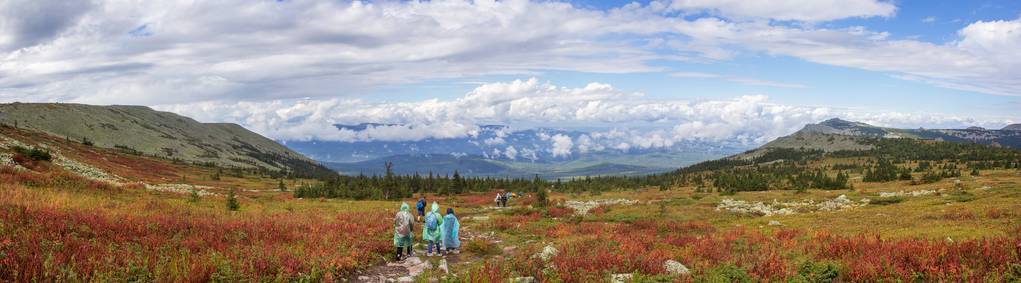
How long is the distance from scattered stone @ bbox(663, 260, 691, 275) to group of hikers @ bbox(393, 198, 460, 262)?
27.5ft

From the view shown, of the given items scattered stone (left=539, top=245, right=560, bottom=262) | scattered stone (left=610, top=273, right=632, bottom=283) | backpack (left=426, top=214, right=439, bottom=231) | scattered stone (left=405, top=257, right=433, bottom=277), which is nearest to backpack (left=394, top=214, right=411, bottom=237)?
scattered stone (left=405, top=257, right=433, bottom=277)

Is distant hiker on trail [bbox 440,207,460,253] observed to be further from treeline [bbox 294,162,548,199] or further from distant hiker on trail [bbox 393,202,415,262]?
treeline [bbox 294,162,548,199]

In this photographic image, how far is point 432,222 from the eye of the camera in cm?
1877

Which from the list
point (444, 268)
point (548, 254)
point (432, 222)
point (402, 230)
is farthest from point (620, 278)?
point (432, 222)

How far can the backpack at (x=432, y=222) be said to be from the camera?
61.4ft

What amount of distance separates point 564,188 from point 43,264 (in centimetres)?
11408

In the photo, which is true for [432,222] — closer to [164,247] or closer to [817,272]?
[164,247]

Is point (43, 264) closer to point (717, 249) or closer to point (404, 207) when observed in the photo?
point (404, 207)

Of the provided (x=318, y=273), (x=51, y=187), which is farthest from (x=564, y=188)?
(x=318, y=273)

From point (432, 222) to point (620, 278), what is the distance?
27.9 ft

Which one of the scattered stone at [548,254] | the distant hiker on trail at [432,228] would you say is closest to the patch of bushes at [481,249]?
the distant hiker on trail at [432,228]

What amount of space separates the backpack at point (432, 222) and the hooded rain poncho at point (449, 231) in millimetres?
393

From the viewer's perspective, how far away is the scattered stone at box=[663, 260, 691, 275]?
42.1 feet

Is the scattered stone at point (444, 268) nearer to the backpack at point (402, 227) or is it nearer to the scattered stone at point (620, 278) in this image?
the backpack at point (402, 227)
